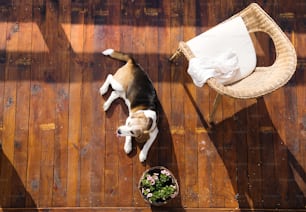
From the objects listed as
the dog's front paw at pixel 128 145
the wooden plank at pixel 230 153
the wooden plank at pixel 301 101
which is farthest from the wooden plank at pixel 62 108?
the wooden plank at pixel 301 101

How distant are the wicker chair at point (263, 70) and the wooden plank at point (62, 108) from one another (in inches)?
38.1

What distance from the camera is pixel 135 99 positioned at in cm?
283

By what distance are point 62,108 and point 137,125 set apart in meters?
0.74

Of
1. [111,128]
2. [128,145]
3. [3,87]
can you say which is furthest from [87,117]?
[3,87]

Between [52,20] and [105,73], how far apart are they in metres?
0.63

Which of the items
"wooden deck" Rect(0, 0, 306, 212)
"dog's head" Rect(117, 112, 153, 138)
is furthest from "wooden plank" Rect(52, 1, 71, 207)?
"dog's head" Rect(117, 112, 153, 138)

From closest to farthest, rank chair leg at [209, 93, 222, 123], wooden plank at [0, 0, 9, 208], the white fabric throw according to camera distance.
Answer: the white fabric throw < chair leg at [209, 93, 222, 123] < wooden plank at [0, 0, 9, 208]

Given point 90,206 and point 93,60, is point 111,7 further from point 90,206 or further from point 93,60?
point 90,206

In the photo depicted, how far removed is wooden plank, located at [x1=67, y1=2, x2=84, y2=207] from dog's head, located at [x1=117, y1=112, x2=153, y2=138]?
0.49 m

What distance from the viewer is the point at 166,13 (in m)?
3.27

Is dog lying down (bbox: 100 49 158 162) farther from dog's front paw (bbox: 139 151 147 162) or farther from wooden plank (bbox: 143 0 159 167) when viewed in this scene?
wooden plank (bbox: 143 0 159 167)

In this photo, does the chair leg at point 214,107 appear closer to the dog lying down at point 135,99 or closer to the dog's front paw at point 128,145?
the dog lying down at point 135,99

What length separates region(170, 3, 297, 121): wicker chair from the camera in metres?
2.31

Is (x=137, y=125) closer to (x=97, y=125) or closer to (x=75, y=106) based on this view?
(x=97, y=125)
